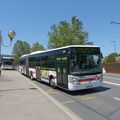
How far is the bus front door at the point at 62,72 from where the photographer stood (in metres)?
17.4

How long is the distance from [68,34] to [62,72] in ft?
152

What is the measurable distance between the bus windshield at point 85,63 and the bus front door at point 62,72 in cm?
76

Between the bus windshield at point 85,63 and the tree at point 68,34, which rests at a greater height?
the tree at point 68,34

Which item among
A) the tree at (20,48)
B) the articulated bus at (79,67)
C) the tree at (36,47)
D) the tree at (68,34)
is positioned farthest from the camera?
the tree at (20,48)

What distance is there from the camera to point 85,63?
674 inches

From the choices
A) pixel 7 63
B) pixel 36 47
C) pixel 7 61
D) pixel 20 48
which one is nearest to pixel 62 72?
pixel 7 61

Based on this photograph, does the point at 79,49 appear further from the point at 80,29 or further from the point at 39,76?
the point at 80,29

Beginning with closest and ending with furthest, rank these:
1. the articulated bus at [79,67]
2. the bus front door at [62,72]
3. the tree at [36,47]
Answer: the articulated bus at [79,67], the bus front door at [62,72], the tree at [36,47]

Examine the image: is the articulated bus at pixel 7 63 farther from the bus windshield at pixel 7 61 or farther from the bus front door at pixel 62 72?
the bus front door at pixel 62 72

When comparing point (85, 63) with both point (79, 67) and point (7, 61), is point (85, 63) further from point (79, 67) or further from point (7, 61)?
point (7, 61)

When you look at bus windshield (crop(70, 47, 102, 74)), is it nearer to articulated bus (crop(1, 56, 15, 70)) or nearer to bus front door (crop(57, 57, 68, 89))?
bus front door (crop(57, 57, 68, 89))

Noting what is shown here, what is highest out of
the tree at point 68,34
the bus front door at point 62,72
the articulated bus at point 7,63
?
the tree at point 68,34

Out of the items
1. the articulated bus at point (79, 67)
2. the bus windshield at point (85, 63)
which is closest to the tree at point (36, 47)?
the articulated bus at point (79, 67)

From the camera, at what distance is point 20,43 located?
13062 centimetres
